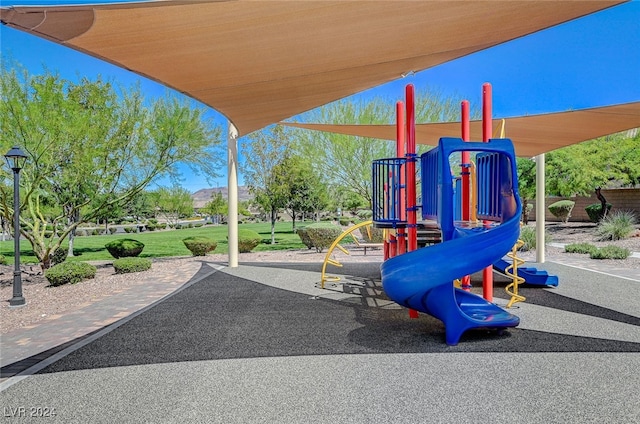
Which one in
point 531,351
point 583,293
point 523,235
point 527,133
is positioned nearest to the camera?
point 531,351

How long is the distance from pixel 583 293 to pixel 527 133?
8.64 feet

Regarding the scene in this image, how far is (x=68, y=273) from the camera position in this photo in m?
7.23

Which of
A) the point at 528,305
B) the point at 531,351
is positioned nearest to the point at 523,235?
the point at 528,305

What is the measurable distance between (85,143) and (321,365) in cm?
841

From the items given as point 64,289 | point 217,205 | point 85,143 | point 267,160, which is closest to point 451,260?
point 64,289

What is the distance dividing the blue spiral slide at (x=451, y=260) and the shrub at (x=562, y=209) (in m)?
17.0

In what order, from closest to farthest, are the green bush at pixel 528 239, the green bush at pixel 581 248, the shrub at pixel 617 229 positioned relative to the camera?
the green bush at pixel 581 248
the green bush at pixel 528 239
the shrub at pixel 617 229

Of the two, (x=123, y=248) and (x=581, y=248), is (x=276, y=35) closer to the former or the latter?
(x=581, y=248)

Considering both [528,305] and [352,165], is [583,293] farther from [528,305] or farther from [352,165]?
[352,165]

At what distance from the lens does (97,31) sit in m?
2.40

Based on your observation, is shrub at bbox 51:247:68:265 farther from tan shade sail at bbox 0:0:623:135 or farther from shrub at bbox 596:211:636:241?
shrub at bbox 596:211:636:241

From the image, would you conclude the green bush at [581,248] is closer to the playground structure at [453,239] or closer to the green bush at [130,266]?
the playground structure at [453,239]

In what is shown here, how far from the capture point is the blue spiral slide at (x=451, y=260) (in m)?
3.29

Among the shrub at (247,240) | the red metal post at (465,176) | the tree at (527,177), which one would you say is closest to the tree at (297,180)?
the shrub at (247,240)
